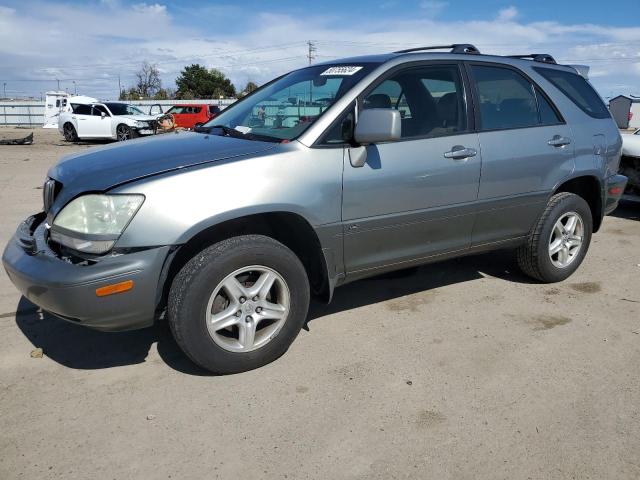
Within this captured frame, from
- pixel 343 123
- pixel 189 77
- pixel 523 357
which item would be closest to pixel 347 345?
pixel 523 357

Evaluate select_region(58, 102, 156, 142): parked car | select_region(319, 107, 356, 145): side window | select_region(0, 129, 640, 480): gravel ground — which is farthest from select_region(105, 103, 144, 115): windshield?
select_region(319, 107, 356, 145): side window

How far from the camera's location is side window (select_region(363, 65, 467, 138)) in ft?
11.8

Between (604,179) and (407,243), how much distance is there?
2.17 meters

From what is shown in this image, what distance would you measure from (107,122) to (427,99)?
777 inches

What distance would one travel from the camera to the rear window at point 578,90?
445 cm

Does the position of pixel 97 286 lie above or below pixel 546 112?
below

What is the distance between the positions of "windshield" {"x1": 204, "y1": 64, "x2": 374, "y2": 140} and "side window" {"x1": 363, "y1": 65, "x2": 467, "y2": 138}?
0.25 m

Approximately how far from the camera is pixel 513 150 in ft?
13.0

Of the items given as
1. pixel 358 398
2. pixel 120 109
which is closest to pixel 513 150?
pixel 358 398

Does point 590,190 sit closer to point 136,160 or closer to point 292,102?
point 292,102

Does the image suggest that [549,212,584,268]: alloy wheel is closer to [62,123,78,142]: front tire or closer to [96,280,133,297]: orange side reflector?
[96,280,133,297]: orange side reflector

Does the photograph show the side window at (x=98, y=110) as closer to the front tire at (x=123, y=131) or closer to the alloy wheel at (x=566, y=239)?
the front tire at (x=123, y=131)

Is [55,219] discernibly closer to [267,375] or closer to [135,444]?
[135,444]

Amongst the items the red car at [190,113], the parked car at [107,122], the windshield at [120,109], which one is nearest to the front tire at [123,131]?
the parked car at [107,122]
